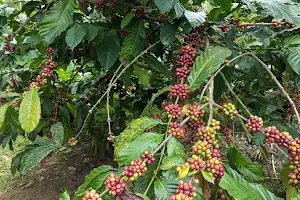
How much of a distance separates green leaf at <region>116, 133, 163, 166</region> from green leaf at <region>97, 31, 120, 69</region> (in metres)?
0.70

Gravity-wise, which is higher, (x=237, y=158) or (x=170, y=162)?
(x=170, y=162)

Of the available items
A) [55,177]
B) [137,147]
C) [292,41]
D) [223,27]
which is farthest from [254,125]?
[55,177]

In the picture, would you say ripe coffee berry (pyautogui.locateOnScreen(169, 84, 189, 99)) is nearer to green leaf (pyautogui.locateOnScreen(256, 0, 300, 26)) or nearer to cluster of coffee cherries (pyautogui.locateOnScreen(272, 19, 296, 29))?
green leaf (pyautogui.locateOnScreen(256, 0, 300, 26))

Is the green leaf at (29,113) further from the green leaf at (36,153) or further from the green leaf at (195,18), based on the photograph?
the green leaf at (195,18)

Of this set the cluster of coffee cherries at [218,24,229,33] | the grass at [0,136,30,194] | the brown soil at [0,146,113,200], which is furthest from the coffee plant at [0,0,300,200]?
the grass at [0,136,30,194]

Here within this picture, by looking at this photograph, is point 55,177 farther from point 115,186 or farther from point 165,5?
point 115,186

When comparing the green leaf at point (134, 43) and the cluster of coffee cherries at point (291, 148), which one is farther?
the green leaf at point (134, 43)

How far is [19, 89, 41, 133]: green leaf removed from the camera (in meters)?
1.13

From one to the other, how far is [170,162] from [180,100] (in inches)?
21.8

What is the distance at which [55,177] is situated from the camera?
2.85m

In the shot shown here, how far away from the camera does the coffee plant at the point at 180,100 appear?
2.61 feet

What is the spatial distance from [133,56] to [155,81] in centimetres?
102

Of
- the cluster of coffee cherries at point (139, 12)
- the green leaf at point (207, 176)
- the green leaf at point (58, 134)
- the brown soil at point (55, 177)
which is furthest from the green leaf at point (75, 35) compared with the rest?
the brown soil at point (55, 177)

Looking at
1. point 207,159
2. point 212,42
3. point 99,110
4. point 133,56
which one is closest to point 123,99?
point 99,110
